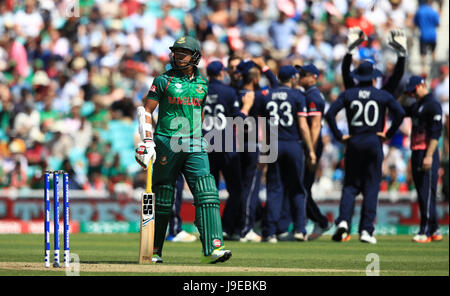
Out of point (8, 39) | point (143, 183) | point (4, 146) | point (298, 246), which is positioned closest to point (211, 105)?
point (298, 246)

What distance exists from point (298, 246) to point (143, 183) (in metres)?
5.85

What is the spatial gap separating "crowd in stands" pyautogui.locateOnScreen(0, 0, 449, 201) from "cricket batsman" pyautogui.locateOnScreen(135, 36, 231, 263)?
368 inches

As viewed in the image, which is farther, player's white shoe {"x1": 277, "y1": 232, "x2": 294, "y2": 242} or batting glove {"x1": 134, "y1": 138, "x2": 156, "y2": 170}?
player's white shoe {"x1": 277, "y1": 232, "x2": 294, "y2": 242}

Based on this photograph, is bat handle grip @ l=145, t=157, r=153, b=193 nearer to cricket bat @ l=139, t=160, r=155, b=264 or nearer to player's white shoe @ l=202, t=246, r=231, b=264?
cricket bat @ l=139, t=160, r=155, b=264

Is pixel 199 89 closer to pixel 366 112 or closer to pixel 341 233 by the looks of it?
pixel 366 112

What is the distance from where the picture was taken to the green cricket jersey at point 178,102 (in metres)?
11.1

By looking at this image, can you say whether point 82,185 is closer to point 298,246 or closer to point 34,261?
point 298,246

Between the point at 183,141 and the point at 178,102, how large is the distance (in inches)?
16.7

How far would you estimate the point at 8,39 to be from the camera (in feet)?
80.6

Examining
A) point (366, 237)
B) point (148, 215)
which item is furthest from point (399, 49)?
point (148, 215)

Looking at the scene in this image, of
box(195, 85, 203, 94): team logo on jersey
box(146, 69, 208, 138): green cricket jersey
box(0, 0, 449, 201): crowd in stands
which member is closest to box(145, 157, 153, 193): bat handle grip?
box(146, 69, 208, 138): green cricket jersey

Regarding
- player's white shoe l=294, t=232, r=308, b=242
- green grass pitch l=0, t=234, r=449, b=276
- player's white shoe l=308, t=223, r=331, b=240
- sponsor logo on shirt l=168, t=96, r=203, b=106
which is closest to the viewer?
green grass pitch l=0, t=234, r=449, b=276

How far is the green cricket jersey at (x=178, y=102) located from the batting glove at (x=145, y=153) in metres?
0.34

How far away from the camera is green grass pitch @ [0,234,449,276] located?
1062cm
